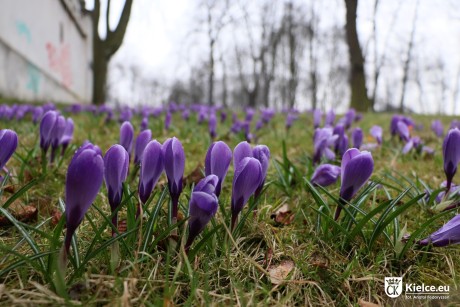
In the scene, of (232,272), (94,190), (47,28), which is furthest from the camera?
(47,28)

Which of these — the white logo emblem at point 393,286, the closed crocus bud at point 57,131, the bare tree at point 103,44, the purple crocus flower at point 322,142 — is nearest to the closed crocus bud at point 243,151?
the white logo emblem at point 393,286

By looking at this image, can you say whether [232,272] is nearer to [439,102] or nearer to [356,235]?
[356,235]

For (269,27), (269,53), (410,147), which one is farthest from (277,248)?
(269,53)

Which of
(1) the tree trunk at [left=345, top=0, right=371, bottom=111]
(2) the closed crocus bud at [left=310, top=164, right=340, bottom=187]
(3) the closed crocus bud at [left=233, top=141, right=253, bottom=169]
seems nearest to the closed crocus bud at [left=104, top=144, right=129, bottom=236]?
(3) the closed crocus bud at [left=233, top=141, right=253, bottom=169]

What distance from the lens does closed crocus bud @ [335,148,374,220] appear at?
4.32 ft

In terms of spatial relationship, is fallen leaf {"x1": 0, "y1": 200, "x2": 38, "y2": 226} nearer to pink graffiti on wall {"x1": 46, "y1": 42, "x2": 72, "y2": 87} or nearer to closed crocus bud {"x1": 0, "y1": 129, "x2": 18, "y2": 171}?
closed crocus bud {"x1": 0, "y1": 129, "x2": 18, "y2": 171}

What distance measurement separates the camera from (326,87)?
48.8m

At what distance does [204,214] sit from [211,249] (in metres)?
0.23

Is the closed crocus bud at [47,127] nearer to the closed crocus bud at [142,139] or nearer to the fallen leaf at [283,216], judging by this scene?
the closed crocus bud at [142,139]

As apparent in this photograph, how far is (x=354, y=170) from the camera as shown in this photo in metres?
1.33

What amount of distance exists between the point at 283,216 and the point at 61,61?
15.3 metres

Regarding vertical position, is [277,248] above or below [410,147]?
below

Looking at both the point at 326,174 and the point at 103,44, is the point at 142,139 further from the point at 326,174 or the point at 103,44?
the point at 103,44

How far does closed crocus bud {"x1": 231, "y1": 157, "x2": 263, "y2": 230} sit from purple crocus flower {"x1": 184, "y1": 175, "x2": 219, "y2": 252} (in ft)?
0.42
